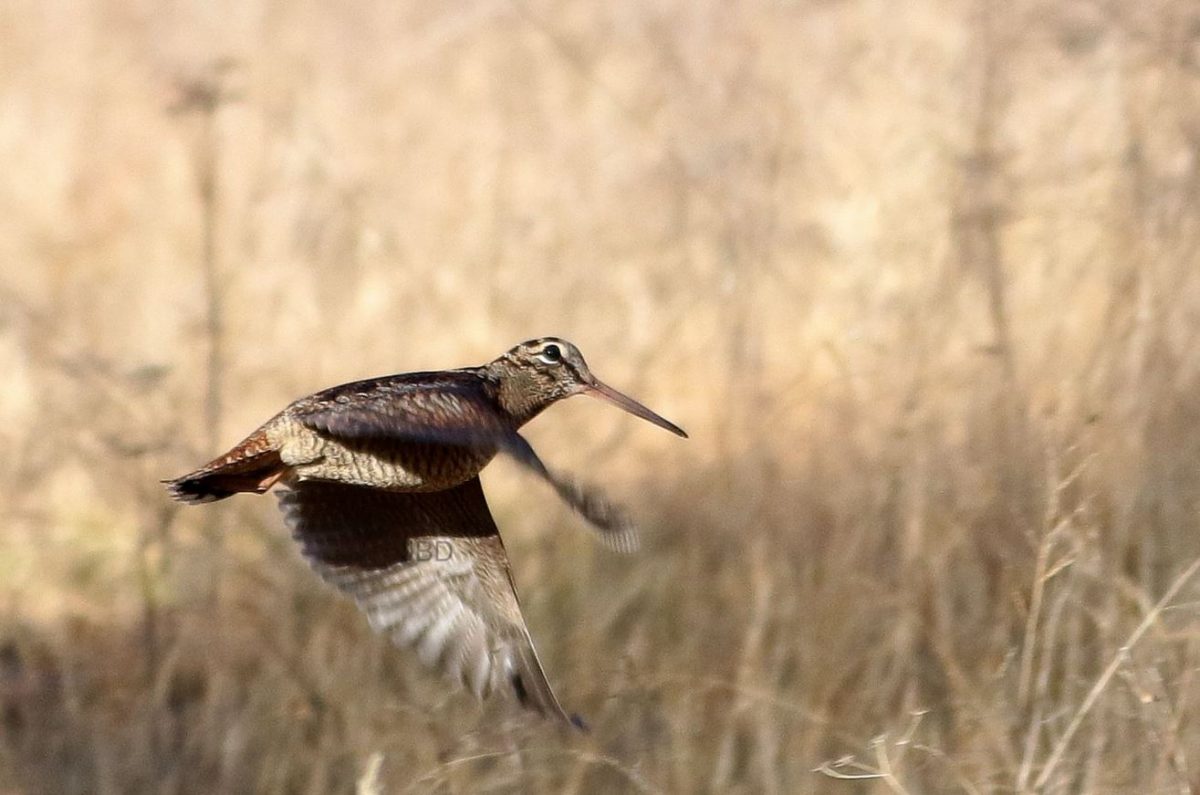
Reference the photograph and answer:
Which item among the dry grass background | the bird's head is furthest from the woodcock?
the dry grass background

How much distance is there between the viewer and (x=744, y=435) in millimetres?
4449

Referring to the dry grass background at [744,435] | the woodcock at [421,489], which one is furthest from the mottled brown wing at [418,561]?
the dry grass background at [744,435]

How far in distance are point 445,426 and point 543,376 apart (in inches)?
16.8

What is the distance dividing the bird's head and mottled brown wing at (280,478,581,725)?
0.19 metres

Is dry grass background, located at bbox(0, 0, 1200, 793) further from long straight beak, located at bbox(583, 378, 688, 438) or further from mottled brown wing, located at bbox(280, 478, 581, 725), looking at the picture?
long straight beak, located at bbox(583, 378, 688, 438)

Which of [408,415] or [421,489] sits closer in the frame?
[408,415]

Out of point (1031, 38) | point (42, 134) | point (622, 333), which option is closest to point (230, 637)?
point (622, 333)

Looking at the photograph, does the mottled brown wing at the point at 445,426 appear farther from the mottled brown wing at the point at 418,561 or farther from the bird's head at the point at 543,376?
the mottled brown wing at the point at 418,561

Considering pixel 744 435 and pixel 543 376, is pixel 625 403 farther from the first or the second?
pixel 744 435

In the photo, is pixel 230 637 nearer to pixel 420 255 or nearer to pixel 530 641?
pixel 530 641

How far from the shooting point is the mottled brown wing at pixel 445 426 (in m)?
2.52

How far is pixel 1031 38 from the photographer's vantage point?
4.50m

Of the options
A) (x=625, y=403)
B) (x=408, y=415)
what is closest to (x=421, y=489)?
(x=408, y=415)

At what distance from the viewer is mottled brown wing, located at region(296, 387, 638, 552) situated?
2.52 m
